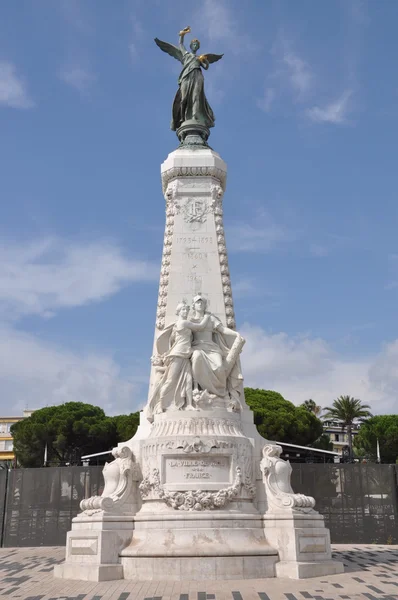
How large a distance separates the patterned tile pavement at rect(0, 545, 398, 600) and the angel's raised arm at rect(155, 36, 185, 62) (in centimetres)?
1566

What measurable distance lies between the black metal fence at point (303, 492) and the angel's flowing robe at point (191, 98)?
12257 mm

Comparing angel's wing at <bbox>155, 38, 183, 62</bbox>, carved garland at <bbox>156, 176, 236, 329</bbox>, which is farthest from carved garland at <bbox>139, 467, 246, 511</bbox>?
angel's wing at <bbox>155, 38, 183, 62</bbox>

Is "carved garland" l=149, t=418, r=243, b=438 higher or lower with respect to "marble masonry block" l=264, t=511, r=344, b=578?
higher

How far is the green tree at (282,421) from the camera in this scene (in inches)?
1417

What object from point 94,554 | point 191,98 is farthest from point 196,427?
point 191,98

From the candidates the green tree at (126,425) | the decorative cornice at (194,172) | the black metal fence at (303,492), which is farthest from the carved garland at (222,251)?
the green tree at (126,425)

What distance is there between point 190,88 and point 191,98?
1.08 ft

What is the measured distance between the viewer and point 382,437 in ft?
143

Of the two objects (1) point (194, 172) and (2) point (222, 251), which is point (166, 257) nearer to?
(2) point (222, 251)

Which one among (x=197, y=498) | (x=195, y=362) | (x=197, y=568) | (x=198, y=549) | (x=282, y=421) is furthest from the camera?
(x=282, y=421)

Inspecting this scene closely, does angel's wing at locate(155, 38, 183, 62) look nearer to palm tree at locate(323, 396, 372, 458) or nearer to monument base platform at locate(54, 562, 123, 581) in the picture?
monument base platform at locate(54, 562, 123, 581)

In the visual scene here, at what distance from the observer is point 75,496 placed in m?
20.4

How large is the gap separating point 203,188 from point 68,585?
1086cm

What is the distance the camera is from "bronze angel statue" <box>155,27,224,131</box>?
18.3m
